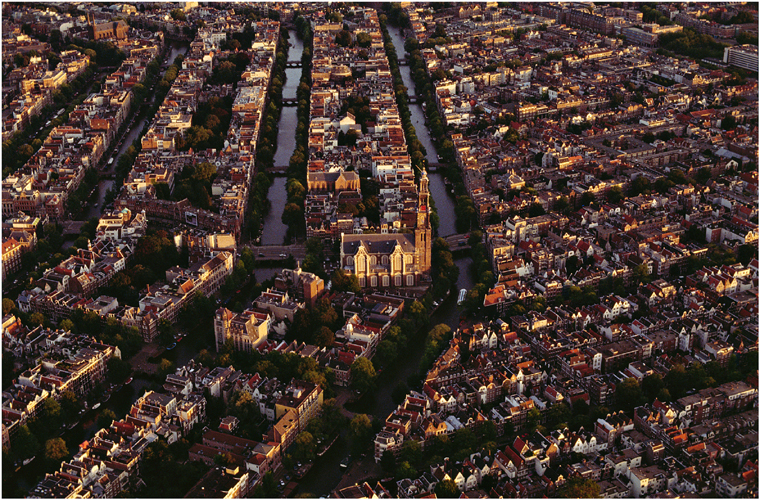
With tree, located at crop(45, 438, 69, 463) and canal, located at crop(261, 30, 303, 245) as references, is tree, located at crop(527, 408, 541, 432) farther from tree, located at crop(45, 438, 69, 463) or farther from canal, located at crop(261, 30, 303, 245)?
canal, located at crop(261, 30, 303, 245)

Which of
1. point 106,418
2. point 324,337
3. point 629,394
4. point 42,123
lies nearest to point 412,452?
point 324,337

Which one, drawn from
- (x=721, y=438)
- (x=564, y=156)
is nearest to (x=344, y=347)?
(x=721, y=438)

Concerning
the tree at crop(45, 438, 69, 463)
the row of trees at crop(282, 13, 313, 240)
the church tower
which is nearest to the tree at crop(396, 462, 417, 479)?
the tree at crop(45, 438, 69, 463)

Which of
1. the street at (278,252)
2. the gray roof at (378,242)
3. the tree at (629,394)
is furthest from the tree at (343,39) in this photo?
the tree at (629,394)

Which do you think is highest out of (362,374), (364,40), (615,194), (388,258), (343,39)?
(343,39)

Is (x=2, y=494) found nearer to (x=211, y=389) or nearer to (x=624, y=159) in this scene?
(x=211, y=389)

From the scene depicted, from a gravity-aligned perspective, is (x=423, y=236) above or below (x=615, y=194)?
above

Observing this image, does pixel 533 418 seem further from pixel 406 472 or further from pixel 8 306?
pixel 8 306
